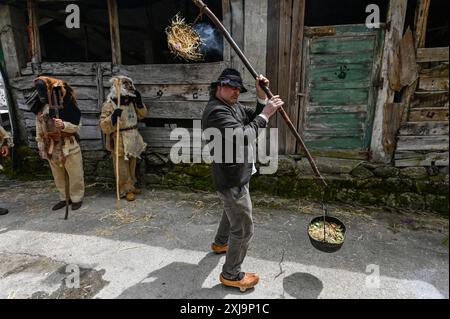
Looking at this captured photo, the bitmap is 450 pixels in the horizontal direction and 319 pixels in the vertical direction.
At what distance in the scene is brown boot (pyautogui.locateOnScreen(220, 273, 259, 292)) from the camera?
9.88 ft

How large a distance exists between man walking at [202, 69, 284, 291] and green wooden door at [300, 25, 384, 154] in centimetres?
245

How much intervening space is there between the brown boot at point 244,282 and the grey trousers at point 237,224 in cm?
5

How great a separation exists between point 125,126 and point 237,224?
3.40m

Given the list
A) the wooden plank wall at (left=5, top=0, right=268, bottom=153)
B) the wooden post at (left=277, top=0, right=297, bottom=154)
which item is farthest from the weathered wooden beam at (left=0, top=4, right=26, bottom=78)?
the wooden post at (left=277, top=0, right=297, bottom=154)

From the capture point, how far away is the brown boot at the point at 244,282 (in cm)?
301

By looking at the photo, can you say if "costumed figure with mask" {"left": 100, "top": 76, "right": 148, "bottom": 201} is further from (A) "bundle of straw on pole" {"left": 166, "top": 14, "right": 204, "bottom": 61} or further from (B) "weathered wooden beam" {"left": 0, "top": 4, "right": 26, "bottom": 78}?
(B) "weathered wooden beam" {"left": 0, "top": 4, "right": 26, "bottom": 78}

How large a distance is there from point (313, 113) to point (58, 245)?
4.72m

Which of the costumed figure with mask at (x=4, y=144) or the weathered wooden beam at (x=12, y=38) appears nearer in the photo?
the costumed figure with mask at (x=4, y=144)

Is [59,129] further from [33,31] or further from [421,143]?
[421,143]

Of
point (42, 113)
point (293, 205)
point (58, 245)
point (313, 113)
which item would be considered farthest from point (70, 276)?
point (313, 113)

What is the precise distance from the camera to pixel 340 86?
5039mm

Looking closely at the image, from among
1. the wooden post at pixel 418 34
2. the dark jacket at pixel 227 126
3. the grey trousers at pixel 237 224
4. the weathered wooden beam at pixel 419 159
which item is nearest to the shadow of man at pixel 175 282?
the grey trousers at pixel 237 224

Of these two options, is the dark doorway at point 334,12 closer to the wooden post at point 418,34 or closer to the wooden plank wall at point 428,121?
the wooden post at point 418,34

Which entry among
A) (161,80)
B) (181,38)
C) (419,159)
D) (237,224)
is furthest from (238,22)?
(419,159)
